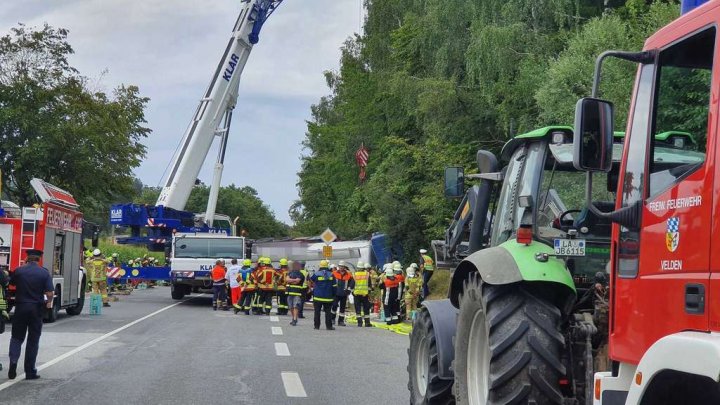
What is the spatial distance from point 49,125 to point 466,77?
17.3m

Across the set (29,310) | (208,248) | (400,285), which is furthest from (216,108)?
(29,310)

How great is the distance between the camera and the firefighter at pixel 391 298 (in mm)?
24656

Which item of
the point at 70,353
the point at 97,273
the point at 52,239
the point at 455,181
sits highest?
the point at 52,239

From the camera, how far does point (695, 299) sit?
3.89 m

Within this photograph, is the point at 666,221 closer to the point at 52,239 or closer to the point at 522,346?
the point at 522,346

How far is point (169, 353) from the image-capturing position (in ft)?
49.8

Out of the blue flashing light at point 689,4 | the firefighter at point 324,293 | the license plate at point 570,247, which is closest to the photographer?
the blue flashing light at point 689,4

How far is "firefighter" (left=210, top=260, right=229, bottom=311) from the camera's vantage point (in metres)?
30.3

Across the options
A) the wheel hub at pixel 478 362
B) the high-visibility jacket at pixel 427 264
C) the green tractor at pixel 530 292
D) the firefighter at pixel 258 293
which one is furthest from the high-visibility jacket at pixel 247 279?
the wheel hub at pixel 478 362

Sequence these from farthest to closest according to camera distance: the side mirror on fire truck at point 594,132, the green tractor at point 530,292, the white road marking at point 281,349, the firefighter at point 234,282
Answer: the firefighter at point 234,282 < the white road marking at point 281,349 < the green tractor at point 530,292 < the side mirror on fire truck at point 594,132

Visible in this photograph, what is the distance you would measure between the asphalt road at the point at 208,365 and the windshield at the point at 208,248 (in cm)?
946

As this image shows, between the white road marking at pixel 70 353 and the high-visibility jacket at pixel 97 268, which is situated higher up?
the high-visibility jacket at pixel 97 268

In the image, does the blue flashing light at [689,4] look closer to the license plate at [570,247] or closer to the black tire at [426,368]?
the license plate at [570,247]

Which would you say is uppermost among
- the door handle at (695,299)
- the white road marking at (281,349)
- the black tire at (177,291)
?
the black tire at (177,291)
